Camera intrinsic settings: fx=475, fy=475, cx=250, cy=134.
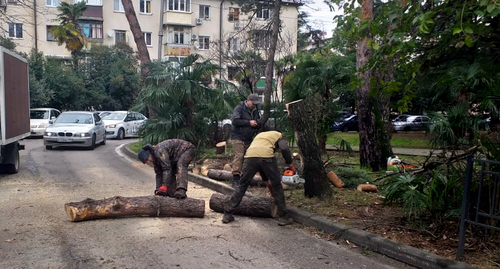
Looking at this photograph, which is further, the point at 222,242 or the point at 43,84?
the point at 43,84

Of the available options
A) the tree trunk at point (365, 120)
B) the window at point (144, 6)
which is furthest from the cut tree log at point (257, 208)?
the window at point (144, 6)

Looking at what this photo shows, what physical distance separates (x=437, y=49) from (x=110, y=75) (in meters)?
33.1

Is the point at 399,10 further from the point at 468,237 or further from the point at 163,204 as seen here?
the point at 163,204

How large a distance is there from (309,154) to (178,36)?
Answer: 119 ft

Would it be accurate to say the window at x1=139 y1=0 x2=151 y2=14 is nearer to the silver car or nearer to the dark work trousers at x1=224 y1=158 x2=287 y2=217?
the silver car

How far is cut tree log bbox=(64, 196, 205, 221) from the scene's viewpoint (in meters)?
6.92

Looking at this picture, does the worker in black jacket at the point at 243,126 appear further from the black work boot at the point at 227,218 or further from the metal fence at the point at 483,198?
the metal fence at the point at 483,198

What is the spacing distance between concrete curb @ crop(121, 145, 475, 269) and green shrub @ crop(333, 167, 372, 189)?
2077mm

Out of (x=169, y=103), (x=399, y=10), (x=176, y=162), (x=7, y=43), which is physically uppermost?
(x=7, y=43)

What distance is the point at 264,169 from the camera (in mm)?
7074

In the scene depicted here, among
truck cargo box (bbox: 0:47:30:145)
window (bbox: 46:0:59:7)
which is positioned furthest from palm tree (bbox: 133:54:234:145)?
window (bbox: 46:0:59:7)

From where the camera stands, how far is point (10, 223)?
6.97 metres

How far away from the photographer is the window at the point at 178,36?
42062mm

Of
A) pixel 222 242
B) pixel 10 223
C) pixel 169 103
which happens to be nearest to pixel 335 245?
pixel 222 242
